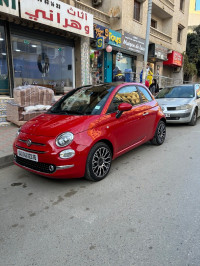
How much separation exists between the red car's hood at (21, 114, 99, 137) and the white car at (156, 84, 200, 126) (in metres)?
4.80

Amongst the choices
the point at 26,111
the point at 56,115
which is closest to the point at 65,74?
the point at 26,111

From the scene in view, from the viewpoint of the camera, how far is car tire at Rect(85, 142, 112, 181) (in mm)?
3215

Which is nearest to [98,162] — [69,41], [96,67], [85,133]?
[85,133]

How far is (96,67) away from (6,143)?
7.91m

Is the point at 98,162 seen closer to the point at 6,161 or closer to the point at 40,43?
the point at 6,161

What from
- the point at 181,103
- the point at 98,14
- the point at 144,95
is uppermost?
the point at 98,14

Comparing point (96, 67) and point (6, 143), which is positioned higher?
point (96, 67)

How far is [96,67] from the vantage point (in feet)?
38.3

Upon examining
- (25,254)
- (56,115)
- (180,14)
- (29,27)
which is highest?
(180,14)

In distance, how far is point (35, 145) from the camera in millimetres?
3135

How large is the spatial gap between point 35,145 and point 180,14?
21.0 m

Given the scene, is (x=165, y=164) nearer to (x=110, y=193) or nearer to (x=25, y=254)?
(x=110, y=193)

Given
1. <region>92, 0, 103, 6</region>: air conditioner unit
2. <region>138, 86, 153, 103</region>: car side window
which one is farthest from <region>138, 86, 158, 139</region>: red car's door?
<region>92, 0, 103, 6</region>: air conditioner unit

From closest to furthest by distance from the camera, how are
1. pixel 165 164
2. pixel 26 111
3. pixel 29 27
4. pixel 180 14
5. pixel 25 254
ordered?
pixel 25 254 → pixel 165 164 → pixel 26 111 → pixel 29 27 → pixel 180 14
